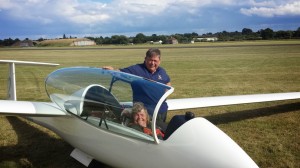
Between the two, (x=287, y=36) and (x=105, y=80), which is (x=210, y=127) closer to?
(x=105, y=80)

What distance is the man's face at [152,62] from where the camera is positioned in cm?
522

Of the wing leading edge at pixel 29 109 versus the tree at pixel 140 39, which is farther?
the tree at pixel 140 39

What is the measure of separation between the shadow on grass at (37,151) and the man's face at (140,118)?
5.47 ft

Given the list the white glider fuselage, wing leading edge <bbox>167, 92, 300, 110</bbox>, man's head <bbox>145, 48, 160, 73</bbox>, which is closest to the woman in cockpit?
the white glider fuselage

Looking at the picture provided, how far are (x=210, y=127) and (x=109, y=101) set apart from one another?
145 centimetres

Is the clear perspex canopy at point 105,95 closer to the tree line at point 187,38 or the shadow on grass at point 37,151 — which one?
the shadow on grass at point 37,151

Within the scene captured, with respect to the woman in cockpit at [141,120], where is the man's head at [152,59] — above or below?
above

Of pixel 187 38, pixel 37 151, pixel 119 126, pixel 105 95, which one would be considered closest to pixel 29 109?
pixel 37 151

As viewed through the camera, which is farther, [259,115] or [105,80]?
[259,115]

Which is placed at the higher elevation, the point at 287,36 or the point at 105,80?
the point at 287,36

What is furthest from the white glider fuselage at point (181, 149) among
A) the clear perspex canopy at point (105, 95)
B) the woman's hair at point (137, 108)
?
the woman's hair at point (137, 108)

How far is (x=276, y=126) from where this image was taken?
742cm

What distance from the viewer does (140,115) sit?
12.6 feet

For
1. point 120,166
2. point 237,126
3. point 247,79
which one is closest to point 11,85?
point 120,166
